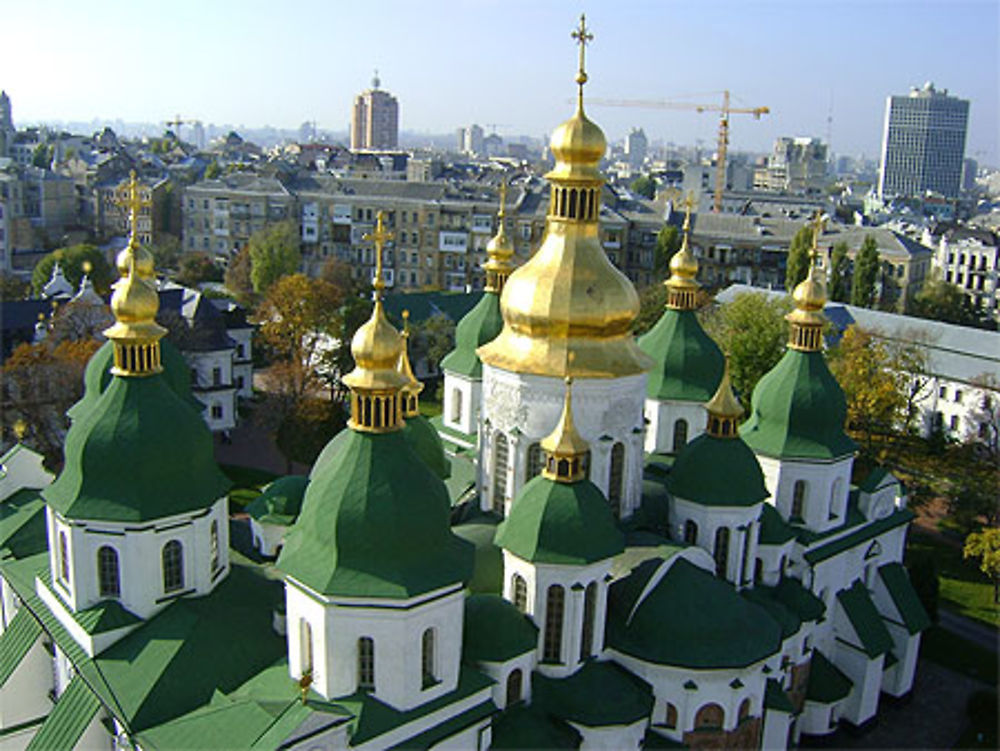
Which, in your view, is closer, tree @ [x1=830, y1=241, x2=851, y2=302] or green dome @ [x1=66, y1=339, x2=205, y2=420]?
green dome @ [x1=66, y1=339, x2=205, y2=420]

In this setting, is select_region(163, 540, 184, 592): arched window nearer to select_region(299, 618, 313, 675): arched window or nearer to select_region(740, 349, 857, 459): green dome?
select_region(299, 618, 313, 675): arched window

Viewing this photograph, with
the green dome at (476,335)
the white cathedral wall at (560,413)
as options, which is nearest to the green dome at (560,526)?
the white cathedral wall at (560,413)

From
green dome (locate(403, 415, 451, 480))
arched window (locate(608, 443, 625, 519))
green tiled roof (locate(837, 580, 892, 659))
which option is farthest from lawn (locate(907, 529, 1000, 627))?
green dome (locate(403, 415, 451, 480))

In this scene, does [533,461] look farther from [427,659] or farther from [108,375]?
[108,375]

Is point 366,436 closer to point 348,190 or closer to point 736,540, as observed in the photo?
point 736,540

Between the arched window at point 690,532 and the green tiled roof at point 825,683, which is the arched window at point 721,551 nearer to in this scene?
the arched window at point 690,532

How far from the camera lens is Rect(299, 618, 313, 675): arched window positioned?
51.7 ft

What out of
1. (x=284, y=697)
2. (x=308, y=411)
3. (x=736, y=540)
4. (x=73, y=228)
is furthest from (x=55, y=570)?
(x=73, y=228)

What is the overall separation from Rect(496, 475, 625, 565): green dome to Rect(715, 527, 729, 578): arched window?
158 inches

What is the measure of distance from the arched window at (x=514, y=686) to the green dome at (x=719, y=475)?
5.68 metres

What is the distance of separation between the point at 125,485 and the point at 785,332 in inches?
1164

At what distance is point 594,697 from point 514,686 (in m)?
1.47

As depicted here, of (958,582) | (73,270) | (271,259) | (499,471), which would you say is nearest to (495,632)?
(499,471)

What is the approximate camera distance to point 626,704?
17.5 metres
